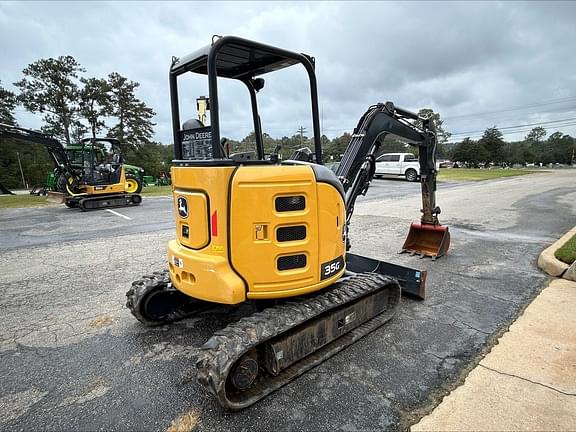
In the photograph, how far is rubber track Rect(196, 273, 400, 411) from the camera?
2498 millimetres

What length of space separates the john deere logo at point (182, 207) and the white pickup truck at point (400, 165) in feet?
85.2

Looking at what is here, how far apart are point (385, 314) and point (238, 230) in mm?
2213

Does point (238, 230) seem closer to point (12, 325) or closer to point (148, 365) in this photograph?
point (148, 365)

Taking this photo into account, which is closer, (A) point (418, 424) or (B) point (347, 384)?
(A) point (418, 424)

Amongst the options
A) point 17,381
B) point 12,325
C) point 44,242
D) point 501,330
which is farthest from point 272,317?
point 44,242

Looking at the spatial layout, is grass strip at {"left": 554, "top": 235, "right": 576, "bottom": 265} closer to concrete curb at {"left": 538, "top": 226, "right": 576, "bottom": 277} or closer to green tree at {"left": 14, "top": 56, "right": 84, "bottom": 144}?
concrete curb at {"left": 538, "top": 226, "right": 576, "bottom": 277}

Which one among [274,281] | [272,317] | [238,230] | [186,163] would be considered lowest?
[272,317]

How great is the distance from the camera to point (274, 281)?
121 inches

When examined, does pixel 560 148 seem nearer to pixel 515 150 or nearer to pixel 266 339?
pixel 515 150

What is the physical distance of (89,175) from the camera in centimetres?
1592

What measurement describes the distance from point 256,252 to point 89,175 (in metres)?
15.8

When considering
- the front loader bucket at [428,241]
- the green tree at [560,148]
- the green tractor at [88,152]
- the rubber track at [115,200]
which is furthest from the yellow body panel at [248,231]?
the green tree at [560,148]

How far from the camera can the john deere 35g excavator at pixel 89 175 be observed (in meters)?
15.0

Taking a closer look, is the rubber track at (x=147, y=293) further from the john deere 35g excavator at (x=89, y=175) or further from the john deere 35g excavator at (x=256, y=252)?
the john deere 35g excavator at (x=89, y=175)
